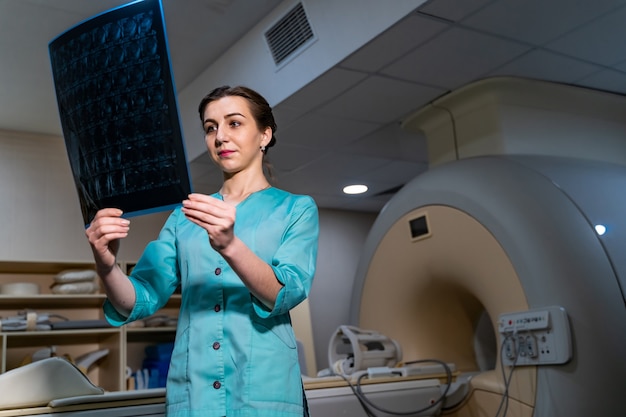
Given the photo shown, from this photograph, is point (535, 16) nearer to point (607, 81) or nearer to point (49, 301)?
point (607, 81)

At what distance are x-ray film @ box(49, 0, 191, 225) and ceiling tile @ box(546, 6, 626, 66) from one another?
1.80 meters

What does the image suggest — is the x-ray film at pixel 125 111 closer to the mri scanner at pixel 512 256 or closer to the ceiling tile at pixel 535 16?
the mri scanner at pixel 512 256

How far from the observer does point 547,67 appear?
270 centimetres

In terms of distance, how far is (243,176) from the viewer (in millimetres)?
1241

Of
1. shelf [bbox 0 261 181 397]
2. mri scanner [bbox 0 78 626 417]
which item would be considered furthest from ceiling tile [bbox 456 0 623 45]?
shelf [bbox 0 261 181 397]

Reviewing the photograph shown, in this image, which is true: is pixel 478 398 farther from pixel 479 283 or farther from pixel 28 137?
pixel 28 137

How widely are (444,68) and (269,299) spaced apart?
184 cm

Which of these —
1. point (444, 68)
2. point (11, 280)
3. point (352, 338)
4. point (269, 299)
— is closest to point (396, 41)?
point (444, 68)

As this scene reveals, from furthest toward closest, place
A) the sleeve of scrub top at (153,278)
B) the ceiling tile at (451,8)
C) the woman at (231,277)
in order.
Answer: the ceiling tile at (451,8)
the sleeve of scrub top at (153,278)
the woman at (231,277)

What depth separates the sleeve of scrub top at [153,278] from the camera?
3.83ft

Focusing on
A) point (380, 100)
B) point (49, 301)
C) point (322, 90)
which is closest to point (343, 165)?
point (380, 100)


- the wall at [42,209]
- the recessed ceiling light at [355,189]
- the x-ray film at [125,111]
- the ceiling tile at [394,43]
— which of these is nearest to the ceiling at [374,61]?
the ceiling tile at [394,43]

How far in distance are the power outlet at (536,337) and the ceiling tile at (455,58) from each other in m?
0.99

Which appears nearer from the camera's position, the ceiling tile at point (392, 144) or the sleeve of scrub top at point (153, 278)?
the sleeve of scrub top at point (153, 278)
